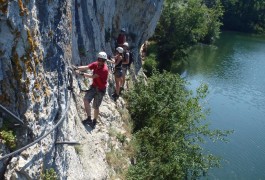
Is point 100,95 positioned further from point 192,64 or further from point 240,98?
point 192,64

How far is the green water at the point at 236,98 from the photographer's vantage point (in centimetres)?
2064

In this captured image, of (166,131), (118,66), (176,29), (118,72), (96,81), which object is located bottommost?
(176,29)

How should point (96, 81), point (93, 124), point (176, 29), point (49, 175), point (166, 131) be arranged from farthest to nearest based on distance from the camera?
point (176, 29) < point (166, 131) < point (93, 124) < point (96, 81) < point (49, 175)

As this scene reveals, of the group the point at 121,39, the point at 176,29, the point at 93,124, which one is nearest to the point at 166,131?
the point at 121,39

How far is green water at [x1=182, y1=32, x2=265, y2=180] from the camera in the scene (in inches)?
813

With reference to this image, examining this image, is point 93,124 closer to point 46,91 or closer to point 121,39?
point 46,91

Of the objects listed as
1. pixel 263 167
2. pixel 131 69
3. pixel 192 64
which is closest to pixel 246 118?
pixel 263 167

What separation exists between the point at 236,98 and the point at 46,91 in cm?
2725

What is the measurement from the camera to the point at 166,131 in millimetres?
15938

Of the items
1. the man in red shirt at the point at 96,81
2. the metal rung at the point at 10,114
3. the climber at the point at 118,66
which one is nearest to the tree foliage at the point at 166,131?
the climber at the point at 118,66

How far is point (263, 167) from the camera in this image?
67.2 ft

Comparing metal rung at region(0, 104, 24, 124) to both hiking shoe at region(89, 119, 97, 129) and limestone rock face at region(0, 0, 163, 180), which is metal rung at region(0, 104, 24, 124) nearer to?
limestone rock face at region(0, 0, 163, 180)

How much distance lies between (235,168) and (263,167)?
1.84 m

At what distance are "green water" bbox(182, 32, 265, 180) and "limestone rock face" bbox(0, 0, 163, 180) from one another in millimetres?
9370
